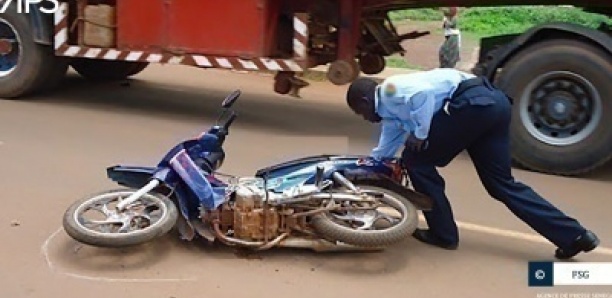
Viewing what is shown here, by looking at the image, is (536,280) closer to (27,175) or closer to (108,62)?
(27,175)

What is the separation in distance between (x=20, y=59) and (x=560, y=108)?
5.46 m

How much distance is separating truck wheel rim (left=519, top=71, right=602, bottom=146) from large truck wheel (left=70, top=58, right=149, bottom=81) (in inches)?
194

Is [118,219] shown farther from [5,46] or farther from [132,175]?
[5,46]

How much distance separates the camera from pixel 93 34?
29.2 feet

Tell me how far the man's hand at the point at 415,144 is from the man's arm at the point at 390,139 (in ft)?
0.42

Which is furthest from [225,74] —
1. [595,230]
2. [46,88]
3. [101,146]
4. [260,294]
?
[260,294]

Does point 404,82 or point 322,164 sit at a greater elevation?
point 404,82

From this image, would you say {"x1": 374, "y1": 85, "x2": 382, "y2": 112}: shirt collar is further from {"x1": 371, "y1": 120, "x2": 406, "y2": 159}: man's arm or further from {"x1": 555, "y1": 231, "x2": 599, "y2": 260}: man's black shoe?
{"x1": 555, "y1": 231, "x2": 599, "y2": 260}: man's black shoe

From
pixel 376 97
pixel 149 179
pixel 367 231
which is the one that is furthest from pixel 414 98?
pixel 149 179

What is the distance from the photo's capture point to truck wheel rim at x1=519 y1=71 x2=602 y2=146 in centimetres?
729

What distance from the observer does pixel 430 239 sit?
5.33m

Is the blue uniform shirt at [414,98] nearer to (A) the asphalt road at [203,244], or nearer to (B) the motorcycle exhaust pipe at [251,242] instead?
(A) the asphalt road at [203,244]

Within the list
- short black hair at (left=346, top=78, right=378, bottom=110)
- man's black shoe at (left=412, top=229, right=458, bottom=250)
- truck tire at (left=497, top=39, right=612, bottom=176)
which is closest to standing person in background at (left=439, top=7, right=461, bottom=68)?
truck tire at (left=497, top=39, right=612, bottom=176)

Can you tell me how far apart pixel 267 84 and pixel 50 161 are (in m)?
4.96
